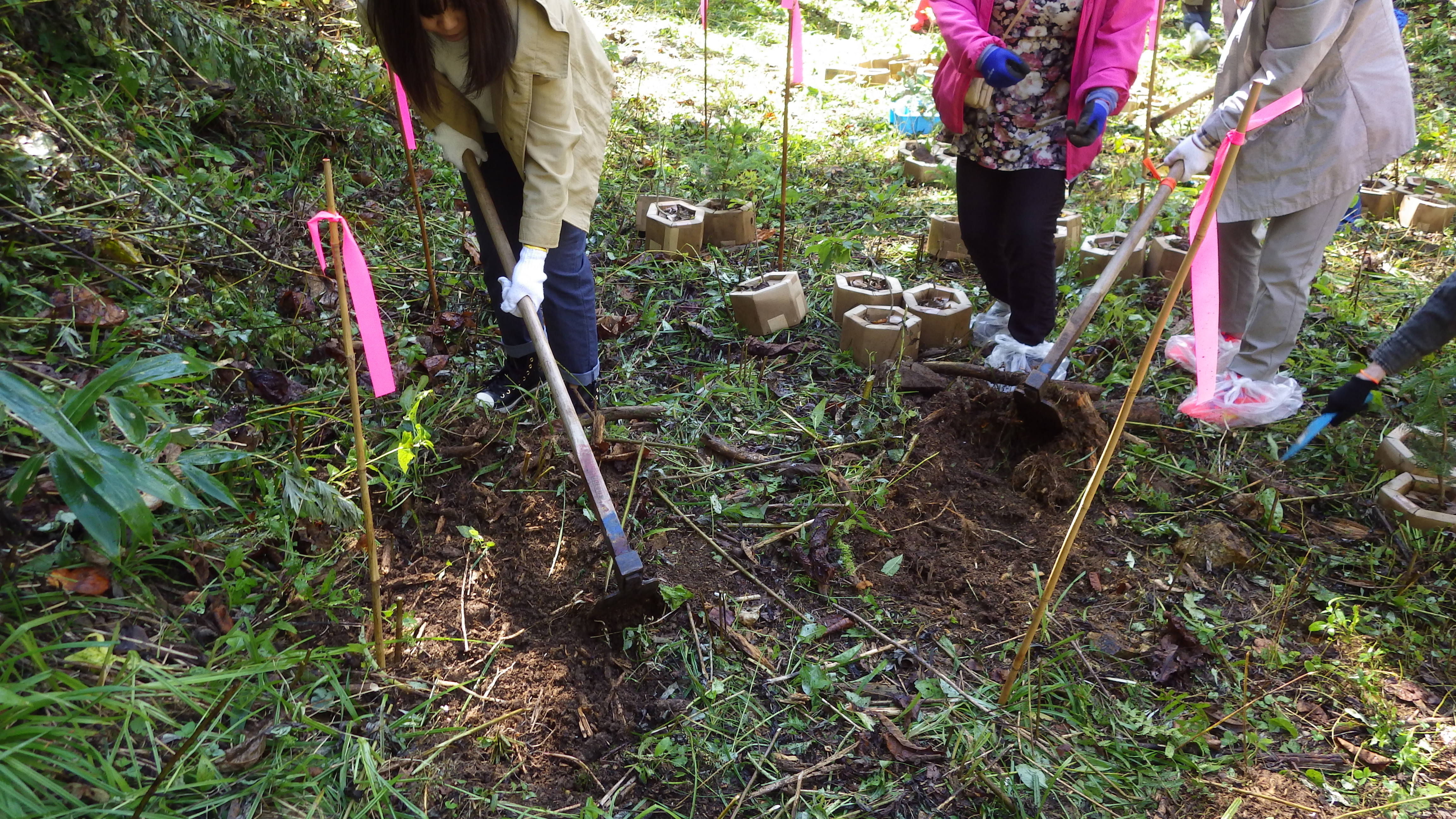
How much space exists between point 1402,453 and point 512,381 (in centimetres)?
296

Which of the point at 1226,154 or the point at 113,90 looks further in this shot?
the point at 113,90

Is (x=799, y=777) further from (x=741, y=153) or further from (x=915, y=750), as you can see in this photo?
(x=741, y=153)

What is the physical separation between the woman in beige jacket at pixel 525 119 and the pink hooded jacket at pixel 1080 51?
1.23m

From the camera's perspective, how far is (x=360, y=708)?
76.2 inches

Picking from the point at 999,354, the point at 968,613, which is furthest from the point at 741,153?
the point at 968,613

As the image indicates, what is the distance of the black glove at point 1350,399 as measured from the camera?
9.16 ft

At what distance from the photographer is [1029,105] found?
9.73 ft

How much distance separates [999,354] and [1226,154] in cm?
187

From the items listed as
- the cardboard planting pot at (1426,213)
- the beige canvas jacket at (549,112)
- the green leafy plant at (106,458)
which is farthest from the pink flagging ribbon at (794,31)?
the cardboard planting pot at (1426,213)

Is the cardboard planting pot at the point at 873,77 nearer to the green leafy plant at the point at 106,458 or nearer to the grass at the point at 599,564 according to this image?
the grass at the point at 599,564

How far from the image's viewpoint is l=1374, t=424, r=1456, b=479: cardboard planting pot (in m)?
2.67

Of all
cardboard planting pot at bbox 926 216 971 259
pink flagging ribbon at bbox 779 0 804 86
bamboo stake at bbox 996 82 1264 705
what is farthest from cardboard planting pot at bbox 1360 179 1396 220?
bamboo stake at bbox 996 82 1264 705

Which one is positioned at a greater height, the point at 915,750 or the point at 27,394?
the point at 27,394

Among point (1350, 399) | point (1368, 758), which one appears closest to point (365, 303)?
point (1368, 758)
